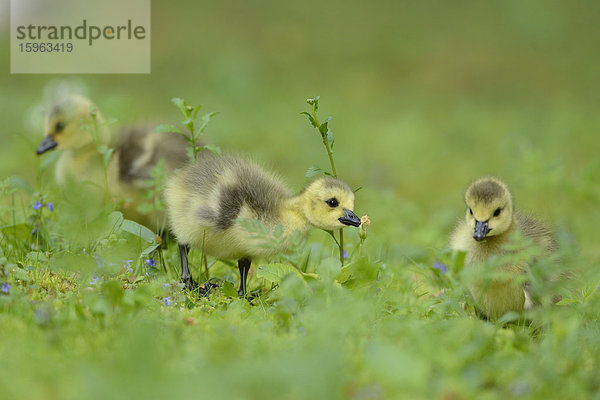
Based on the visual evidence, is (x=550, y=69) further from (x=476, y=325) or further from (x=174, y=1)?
(x=476, y=325)

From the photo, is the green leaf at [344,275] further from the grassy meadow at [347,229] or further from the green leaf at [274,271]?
the green leaf at [274,271]

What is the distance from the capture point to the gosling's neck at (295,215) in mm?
3934

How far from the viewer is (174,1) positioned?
12.7 metres

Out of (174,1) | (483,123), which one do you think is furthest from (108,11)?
(483,123)

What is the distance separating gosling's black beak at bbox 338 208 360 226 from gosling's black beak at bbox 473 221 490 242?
63cm

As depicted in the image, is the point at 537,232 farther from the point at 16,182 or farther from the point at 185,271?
the point at 16,182

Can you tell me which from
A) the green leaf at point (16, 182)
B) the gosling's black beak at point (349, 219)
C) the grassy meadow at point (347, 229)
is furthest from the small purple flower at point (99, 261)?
the gosling's black beak at point (349, 219)

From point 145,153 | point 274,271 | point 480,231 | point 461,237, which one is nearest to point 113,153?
point 145,153

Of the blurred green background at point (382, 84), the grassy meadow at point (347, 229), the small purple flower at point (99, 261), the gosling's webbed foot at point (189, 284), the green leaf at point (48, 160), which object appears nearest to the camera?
the grassy meadow at point (347, 229)

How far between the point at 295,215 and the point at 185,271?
2.23 ft

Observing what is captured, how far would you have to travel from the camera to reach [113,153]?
5.24 metres

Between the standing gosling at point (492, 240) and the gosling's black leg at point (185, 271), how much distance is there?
145 centimetres

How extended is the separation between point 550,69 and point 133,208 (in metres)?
9.84

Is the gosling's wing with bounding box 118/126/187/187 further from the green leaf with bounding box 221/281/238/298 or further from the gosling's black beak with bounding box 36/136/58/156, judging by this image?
the green leaf with bounding box 221/281/238/298
